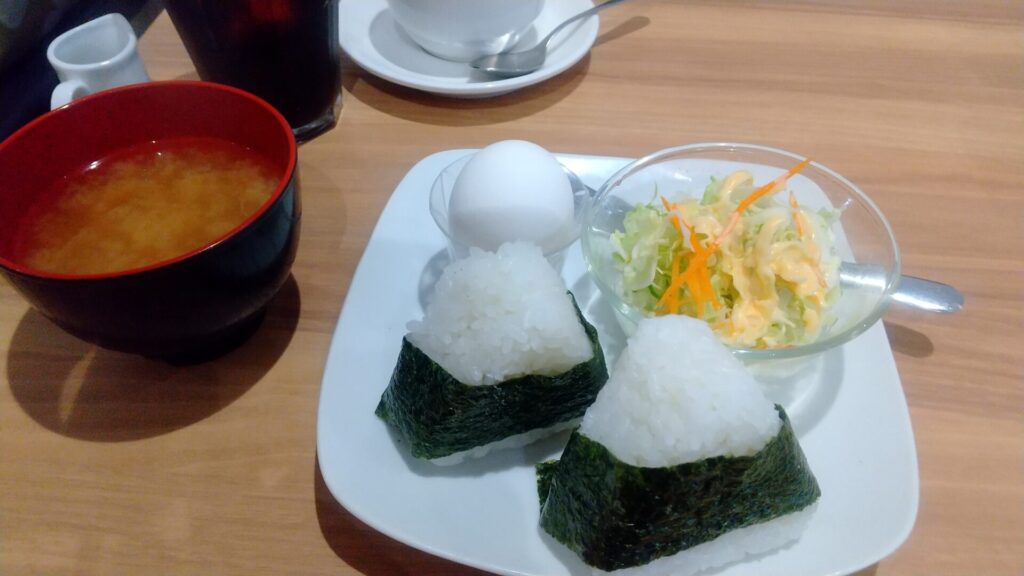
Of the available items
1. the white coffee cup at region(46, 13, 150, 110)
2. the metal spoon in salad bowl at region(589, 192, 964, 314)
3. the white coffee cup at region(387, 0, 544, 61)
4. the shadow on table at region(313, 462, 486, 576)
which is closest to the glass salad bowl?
the metal spoon in salad bowl at region(589, 192, 964, 314)

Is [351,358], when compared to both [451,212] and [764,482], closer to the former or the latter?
[451,212]

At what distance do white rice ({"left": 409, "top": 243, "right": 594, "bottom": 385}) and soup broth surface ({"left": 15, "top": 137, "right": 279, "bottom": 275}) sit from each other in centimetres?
25

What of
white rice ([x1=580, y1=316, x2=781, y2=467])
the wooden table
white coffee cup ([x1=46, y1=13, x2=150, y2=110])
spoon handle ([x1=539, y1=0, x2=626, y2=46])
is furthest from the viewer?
spoon handle ([x1=539, y1=0, x2=626, y2=46])

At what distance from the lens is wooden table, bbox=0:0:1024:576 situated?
2.10ft

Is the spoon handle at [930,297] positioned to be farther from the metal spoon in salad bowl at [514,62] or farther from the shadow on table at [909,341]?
the metal spoon in salad bowl at [514,62]

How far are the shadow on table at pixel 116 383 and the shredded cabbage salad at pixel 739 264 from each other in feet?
1.46

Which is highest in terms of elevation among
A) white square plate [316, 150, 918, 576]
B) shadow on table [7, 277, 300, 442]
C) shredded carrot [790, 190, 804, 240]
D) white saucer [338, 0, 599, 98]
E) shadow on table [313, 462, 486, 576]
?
shredded carrot [790, 190, 804, 240]

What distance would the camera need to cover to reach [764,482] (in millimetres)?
562

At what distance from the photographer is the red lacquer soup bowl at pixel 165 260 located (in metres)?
0.59

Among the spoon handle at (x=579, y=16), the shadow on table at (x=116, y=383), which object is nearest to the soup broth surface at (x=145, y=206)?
the shadow on table at (x=116, y=383)

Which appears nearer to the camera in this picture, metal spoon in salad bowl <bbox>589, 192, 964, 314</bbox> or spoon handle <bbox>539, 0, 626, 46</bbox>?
metal spoon in salad bowl <bbox>589, 192, 964, 314</bbox>

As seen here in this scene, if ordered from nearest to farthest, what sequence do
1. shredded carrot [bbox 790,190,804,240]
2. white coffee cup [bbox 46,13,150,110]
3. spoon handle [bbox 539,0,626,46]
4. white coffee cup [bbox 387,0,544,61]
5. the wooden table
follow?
the wooden table
shredded carrot [bbox 790,190,804,240]
white coffee cup [bbox 46,13,150,110]
white coffee cup [bbox 387,0,544,61]
spoon handle [bbox 539,0,626,46]

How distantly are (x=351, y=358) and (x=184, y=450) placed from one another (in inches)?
7.7

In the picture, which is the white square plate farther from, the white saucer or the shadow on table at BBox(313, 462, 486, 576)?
the white saucer
